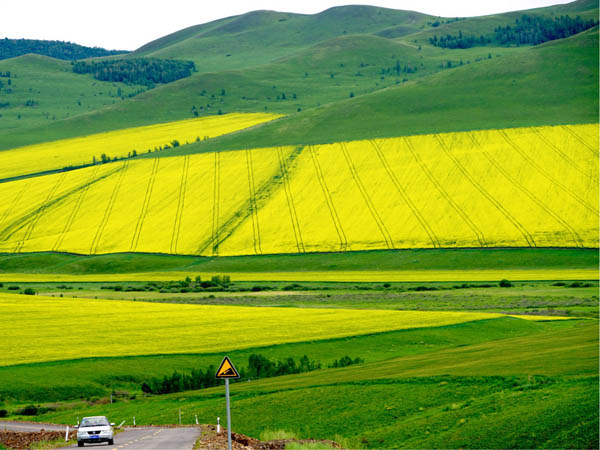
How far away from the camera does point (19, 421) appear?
32.7 metres

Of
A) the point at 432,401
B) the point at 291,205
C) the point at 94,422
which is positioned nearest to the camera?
the point at 432,401

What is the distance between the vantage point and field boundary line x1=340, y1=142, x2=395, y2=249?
100 metres

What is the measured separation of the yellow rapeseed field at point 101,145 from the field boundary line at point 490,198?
210 feet

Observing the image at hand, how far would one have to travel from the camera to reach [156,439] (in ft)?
81.2

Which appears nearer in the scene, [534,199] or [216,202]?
[534,199]

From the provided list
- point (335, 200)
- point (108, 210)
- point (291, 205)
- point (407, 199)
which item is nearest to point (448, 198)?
point (407, 199)

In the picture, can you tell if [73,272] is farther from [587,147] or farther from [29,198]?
[587,147]

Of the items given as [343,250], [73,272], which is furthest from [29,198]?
[343,250]

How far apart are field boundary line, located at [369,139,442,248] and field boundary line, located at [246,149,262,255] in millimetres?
18298

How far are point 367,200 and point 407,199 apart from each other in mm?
5093

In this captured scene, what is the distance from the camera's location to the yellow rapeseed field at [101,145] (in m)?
158

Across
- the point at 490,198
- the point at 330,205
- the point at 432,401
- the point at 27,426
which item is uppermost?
the point at 330,205

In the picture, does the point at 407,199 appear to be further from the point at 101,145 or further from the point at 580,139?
the point at 101,145

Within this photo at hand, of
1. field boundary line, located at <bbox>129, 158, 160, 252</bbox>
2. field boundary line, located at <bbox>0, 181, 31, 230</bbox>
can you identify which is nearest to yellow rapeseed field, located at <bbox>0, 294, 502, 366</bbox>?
field boundary line, located at <bbox>129, 158, 160, 252</bbox>
